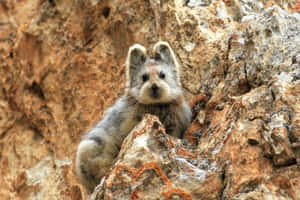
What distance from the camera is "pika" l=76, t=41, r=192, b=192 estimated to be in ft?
17.7

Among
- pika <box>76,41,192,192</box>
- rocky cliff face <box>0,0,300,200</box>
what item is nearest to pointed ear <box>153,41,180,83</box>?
pika <box>76,41,192,192</box>

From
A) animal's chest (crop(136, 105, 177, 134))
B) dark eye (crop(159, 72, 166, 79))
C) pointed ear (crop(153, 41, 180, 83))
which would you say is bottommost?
animal's chest (crop(136, 105, 177, 134))

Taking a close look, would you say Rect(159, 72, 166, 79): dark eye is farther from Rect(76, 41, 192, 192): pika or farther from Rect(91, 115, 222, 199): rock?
Rect(91, 115, 222, 199): rock

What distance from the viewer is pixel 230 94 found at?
496 centimetres

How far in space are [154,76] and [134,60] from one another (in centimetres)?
59

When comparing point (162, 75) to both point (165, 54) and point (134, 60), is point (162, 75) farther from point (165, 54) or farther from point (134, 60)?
point (134, 60)

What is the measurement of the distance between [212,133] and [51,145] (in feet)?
12.9

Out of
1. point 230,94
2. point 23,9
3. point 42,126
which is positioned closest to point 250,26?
point 230,94

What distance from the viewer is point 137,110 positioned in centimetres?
573

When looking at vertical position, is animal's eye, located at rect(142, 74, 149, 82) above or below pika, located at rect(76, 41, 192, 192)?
above

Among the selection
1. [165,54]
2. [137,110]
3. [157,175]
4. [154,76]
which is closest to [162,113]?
[137,110]

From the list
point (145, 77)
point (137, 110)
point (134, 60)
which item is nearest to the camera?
point (137, 110)

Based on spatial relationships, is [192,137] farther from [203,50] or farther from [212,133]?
[203,50]

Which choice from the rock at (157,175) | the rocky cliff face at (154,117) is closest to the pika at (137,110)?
the rocky cliff face at (154,117)
